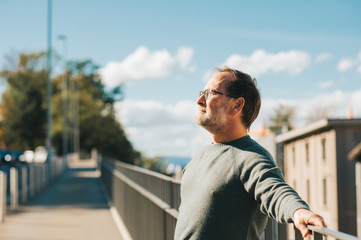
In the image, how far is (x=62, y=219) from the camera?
38.7ft

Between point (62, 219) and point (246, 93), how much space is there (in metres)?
10.0

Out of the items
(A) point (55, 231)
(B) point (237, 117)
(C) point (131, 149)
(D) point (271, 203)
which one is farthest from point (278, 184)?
(C) point (131, 149)

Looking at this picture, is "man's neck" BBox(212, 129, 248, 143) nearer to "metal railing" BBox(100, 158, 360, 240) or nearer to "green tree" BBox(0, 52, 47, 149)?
"metal railing" BBox(100, 158, 360, 240)

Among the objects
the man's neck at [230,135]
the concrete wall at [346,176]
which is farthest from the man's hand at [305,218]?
the concrete wall at [346,176]

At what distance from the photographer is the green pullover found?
2.10 m

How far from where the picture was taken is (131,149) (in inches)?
3558

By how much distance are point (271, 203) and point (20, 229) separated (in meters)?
9.02

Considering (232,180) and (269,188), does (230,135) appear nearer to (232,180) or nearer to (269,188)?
(232,180)

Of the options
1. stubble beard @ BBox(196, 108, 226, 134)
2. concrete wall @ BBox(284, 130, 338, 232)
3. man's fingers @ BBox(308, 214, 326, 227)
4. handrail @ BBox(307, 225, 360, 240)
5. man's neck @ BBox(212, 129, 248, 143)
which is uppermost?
stubble beard @ BBox(196, 108, 226, 134)

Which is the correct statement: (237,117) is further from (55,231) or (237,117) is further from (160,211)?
(55,231)

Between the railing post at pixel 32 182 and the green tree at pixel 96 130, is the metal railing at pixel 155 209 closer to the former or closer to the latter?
the railing post at pixel 32 182

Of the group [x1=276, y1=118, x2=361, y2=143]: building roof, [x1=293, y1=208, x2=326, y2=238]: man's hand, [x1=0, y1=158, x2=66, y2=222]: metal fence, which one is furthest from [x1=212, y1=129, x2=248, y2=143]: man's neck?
[x1=276, y1=118, x2=361, y2=143]: building roof

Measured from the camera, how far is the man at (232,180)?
203cm

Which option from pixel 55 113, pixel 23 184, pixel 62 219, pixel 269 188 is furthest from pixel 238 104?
pixel 55 113
